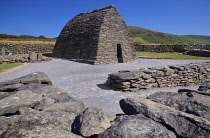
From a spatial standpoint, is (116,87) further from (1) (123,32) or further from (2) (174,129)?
(1) (123,32)

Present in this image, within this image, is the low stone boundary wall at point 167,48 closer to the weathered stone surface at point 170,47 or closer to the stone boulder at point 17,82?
the weathered stone surface at point 170,47

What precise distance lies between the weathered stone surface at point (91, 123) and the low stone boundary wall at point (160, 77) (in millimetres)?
4172

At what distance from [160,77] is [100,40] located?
980 centimetres

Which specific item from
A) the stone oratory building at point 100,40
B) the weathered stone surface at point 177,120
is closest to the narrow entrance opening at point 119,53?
the stone oratory building at point 100,40

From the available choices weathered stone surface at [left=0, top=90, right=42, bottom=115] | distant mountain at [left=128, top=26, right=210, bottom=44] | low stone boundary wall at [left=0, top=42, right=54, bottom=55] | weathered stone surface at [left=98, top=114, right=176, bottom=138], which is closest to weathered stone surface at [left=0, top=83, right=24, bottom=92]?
weathered stone surface at [left=0, top=90, right=42, bottom=115]

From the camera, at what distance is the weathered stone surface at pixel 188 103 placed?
2687mm

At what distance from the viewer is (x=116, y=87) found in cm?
721

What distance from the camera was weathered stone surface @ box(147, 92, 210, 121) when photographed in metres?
2.69

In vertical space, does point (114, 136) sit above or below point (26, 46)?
below

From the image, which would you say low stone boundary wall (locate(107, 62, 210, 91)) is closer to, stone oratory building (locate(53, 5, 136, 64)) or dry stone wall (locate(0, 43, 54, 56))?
stone oratory building (locate(53, 5, 136, 64))

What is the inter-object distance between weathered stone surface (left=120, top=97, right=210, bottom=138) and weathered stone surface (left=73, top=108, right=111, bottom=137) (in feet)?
2.25

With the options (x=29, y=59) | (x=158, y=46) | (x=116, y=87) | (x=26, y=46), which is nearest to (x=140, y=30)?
(x=158, y=46)

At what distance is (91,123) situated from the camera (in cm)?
247

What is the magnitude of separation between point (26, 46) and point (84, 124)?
31608mm
